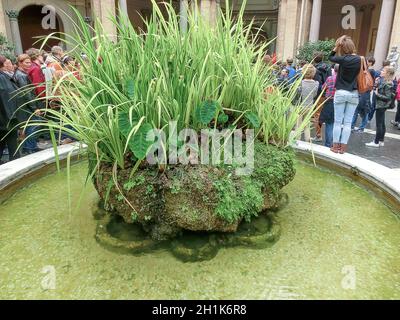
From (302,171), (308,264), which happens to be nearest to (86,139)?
(308,264)

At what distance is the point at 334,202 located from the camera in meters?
2.83

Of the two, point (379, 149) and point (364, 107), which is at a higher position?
point (364, 107)

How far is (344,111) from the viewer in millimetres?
4520

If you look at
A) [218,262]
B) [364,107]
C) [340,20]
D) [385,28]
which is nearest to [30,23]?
[385,28]

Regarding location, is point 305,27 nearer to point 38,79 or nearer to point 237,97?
point 38,79

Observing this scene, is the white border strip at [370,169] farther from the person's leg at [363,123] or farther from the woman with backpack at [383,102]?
the person's leg at [363,123]

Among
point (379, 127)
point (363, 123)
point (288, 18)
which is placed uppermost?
point (288, 18)

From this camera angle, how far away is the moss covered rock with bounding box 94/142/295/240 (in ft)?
6.77

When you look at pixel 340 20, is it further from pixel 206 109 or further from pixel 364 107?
pixel 206 109

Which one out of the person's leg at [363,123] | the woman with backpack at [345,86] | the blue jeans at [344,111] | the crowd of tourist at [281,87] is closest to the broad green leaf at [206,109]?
the crowd of tourist at [281,87]

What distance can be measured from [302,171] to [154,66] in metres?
2.07

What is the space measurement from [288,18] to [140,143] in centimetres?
1788
